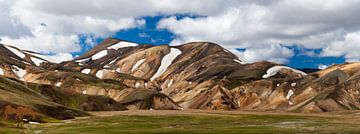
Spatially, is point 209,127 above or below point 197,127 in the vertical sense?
below

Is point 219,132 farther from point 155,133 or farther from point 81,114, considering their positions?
point 81,114

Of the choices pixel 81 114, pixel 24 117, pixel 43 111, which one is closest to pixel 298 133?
pixel 24 117

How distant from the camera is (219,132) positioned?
95312mm

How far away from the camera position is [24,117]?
14950 centimetres

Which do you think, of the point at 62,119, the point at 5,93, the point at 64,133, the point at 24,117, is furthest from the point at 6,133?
the point at 5,93

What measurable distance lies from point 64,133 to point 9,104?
2524 inches

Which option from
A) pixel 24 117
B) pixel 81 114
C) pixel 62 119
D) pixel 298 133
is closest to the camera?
pixel 298 133

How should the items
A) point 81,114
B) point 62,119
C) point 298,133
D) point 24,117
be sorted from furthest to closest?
point 81,114, point 62,119, point 24,117, point 298,133

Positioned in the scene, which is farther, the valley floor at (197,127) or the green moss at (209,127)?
the valley floor at (197,127)

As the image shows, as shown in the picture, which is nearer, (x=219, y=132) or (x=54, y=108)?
(x=219, y=132)

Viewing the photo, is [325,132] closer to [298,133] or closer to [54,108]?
[298,133]

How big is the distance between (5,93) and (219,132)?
98399mm

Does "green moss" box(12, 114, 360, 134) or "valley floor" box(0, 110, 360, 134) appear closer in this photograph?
"green moss" box(12, 114, 360, 134)

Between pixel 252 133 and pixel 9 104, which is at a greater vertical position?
pixel 9 104
